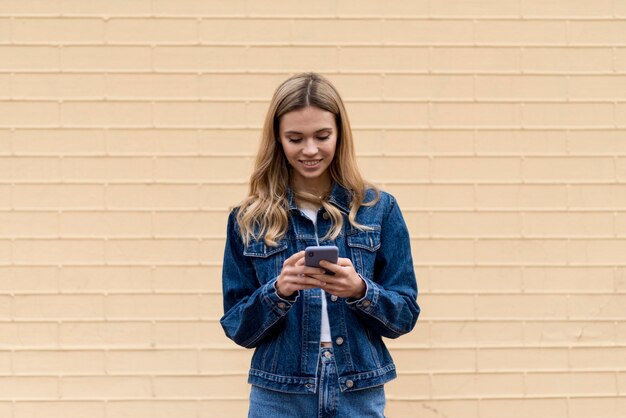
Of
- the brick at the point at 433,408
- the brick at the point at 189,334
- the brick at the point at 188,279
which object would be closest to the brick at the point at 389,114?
the brick at the point at 188,279

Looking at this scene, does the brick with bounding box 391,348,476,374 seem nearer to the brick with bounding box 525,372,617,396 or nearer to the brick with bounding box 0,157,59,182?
the brick with bounding box 525,372,617,396

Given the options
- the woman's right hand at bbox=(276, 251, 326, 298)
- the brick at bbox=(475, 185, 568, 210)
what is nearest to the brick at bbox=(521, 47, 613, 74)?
the brick at bbox=(475, 185, 568, 210)

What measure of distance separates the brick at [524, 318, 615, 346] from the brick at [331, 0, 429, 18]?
71.0 inches

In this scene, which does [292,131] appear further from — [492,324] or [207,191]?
[492,324]

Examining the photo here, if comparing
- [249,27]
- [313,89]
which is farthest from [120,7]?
[313,89]

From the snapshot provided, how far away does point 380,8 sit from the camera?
16.4 ft

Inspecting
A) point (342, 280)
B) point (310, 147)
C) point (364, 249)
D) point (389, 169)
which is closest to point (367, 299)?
point (342, 280)

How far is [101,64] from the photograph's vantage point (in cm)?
498

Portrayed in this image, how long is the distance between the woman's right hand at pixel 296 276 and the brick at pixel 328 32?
234 cm

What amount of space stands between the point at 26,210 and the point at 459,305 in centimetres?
240

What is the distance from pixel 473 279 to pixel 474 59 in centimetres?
120

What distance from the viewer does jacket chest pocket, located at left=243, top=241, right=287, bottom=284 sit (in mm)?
3137

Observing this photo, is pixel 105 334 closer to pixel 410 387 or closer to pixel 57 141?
pixel 57 141

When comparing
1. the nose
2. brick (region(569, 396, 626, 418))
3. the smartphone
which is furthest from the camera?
brick (region(569, 396, 626, 418))
